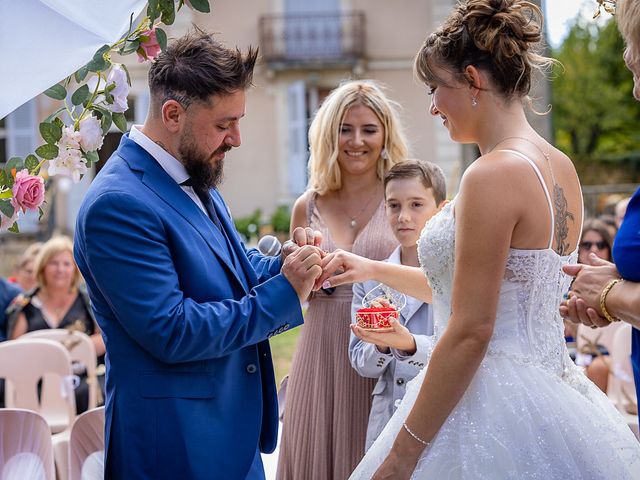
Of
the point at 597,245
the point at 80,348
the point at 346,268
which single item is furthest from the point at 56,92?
the point at 597,245

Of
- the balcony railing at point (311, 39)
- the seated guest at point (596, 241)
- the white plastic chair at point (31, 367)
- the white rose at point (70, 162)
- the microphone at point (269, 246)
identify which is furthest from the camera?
the balcony railing at point (311, 39)

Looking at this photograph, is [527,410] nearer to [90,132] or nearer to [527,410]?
[527,410]

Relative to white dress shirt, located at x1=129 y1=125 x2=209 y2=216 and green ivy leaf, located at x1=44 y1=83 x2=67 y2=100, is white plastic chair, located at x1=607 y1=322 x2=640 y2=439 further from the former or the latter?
green ivy leaf, located at x1=44 y1=83 x2=67 y2=100

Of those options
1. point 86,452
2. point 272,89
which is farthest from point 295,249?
point 272,89

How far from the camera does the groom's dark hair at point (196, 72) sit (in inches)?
98.1

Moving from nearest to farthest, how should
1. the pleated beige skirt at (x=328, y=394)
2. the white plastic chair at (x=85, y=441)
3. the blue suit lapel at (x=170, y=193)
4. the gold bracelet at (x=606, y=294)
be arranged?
the gold bracelet at (x=606, y=294), the blue suit lapel at (x=170, y=193), the white plastic chair at (x=85, y=441), the pleated beige skirt at (x=328, y=394)

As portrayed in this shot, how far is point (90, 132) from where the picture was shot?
277cm

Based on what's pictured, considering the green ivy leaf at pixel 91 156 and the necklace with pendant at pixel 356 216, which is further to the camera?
the necklace with pendant at pixel 356 216

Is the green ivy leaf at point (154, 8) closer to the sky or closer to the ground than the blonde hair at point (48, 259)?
closer to the sky

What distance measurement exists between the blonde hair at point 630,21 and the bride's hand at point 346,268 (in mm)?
1266

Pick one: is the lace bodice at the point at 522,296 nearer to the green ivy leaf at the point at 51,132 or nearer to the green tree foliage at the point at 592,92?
the green ivy leaf at the point at 51,132

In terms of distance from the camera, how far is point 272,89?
19.6m

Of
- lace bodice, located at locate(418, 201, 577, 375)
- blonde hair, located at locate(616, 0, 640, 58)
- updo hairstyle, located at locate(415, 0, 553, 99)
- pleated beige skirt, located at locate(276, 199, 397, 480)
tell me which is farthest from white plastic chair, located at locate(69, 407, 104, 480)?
blonde hair, located at locate(616, 0, 640, 58)

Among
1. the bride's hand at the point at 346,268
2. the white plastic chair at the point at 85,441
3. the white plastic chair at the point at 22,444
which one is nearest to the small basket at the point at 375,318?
the bride's hand at the point at 346,268
